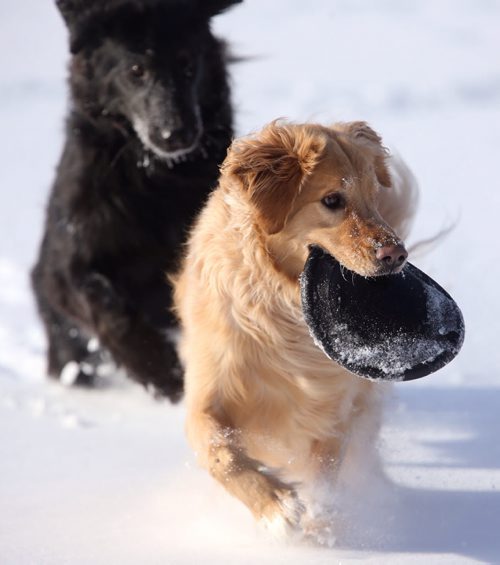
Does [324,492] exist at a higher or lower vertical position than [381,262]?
lower

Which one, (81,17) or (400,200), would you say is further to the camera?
(81,17)

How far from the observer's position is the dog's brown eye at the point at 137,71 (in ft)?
16.6

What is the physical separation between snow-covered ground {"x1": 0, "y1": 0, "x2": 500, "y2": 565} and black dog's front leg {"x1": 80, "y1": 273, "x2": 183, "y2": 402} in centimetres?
17

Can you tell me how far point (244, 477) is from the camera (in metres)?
3.36

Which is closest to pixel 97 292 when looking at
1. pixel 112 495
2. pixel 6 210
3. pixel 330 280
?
pixel 112 495

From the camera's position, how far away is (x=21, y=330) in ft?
22.8

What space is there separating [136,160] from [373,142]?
1802 millimetres

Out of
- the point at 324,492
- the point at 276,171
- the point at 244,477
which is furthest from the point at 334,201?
the point at 324,492

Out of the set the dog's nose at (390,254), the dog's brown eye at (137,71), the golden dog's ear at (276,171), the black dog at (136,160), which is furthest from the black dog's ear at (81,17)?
the dog's nose at (390,254)

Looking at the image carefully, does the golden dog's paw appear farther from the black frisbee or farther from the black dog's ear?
the black dog's ear

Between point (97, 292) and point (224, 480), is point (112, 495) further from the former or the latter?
point (97, 292)

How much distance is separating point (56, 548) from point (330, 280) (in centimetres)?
139

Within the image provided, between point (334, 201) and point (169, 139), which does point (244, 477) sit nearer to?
point (334, 201)

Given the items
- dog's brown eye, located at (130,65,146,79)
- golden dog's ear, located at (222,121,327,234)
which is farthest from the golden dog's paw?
dog's brown eye, located at (130,65,146,79)
